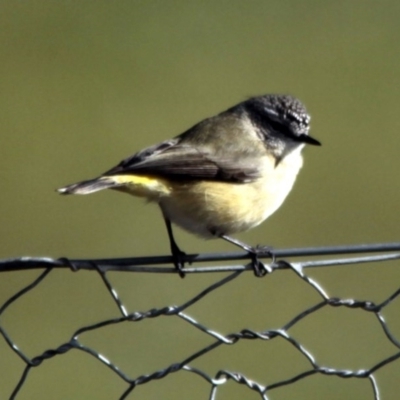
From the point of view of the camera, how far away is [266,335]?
10.6 feet

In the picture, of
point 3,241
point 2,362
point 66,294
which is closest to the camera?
point 2,362

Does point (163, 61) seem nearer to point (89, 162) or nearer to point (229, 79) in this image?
point (229, 79)

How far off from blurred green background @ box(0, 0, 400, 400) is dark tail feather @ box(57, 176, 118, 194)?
2.43m

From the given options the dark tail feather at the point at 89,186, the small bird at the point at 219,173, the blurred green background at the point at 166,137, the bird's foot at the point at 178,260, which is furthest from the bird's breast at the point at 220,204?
the blurred green background at the point at 166,137

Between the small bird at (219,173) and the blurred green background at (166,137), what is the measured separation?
1.86 m

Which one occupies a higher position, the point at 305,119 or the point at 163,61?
the point at 163,61

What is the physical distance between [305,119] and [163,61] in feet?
20.4

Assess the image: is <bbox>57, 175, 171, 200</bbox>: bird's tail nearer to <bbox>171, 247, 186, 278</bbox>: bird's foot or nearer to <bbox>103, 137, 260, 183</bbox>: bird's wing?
<bbox>103, 137, 260, 183</bbox>: bird's wing

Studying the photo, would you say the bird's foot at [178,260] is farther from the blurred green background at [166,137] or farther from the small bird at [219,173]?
the blurred green background at [166,137]

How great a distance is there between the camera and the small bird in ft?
15.2

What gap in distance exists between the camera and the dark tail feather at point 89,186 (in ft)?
13.5

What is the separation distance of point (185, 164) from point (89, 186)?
0.63m

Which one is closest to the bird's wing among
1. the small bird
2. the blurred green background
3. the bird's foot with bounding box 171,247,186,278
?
the small bird

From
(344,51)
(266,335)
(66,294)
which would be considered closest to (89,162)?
(66,294)
